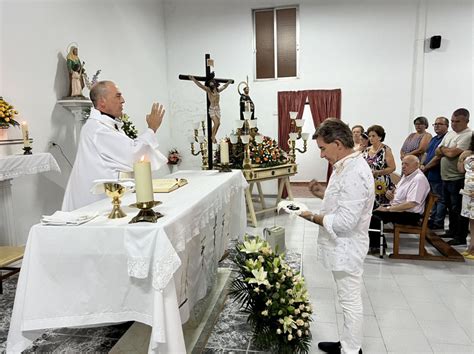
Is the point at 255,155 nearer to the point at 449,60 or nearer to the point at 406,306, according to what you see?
the point at 406,306

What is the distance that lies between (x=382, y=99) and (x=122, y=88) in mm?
5390

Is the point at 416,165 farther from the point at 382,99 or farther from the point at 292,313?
the point at 382,99

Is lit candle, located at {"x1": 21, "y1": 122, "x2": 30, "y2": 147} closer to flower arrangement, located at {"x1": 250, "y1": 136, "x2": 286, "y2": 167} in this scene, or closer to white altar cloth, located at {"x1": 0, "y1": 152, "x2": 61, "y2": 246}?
white altar cloth, located at {"x1": 0, "y1": 152, "x2": 61, "y2": 246}

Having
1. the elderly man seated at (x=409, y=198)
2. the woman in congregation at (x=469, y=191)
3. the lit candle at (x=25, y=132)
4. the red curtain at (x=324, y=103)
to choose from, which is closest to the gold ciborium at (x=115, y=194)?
the lit candle at (x=25, y=132)

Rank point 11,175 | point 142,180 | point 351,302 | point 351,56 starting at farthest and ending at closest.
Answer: point 351,56, point 11,175, point 351,302, point 142,180

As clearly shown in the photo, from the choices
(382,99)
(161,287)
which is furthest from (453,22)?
(161,287)

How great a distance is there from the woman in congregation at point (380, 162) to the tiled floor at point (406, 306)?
860 mm

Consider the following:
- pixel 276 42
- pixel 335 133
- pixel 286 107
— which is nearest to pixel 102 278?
pixel 335 133

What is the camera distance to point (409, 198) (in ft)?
12.6

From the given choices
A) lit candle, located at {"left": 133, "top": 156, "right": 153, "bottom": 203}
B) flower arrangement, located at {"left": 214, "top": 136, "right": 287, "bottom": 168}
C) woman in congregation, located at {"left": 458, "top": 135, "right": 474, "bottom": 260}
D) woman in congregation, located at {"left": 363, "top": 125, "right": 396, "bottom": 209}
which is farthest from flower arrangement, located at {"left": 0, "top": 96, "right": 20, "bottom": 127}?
woman in congregation, located at {"left": 458, "top": 135, "right": 474, "bottom": 260}

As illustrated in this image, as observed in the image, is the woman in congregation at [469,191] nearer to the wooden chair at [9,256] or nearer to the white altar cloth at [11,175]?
the wooden chair at [9,256]

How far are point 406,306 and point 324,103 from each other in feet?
18.4

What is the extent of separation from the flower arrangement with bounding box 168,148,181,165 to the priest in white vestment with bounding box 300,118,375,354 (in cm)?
694

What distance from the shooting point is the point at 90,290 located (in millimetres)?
1728
